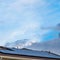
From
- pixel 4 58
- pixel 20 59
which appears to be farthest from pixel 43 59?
pixel 4 58

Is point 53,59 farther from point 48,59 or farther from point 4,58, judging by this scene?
point 4,58

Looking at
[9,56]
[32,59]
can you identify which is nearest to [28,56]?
[32,59]

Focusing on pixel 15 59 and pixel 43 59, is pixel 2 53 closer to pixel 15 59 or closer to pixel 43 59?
pixel 15 59

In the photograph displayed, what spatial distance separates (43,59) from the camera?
13281 millimetres

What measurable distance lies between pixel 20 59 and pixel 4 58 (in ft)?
3.21

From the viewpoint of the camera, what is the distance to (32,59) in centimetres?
1326

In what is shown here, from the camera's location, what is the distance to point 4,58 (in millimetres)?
13078

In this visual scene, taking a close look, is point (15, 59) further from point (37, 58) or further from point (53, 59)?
point (53, 59)

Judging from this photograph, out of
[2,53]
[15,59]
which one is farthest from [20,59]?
[2,53]

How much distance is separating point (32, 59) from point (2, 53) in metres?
1.81

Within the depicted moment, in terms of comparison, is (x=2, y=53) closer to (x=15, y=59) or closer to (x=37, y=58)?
(x=15, y=59)

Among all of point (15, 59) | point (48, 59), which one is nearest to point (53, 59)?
point (48, 59)

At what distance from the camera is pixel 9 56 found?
507 inches

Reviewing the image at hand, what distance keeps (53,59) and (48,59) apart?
1.06 feet
